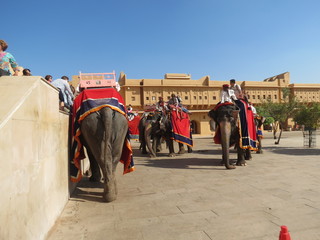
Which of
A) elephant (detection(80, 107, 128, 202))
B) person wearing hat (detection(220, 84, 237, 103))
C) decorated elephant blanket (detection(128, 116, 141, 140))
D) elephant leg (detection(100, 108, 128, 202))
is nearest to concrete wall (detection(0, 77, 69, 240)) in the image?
elephant (detection(80, 107, 128, 202))

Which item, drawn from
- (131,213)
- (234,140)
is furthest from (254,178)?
(131,213)

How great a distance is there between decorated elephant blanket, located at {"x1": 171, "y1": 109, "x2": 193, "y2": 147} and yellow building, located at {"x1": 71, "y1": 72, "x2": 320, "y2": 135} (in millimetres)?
33446

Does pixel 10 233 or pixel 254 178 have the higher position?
pixel 10 233

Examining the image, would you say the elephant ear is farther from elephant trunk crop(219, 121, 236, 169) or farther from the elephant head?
elephant trunk crop(219, 121, 236, 169)

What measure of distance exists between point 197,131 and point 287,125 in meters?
21.4

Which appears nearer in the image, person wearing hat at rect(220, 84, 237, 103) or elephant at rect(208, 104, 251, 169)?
elephant at rect(208, 104, 251, 169)

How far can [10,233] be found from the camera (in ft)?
5.85

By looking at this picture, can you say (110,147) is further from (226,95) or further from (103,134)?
(226,95)

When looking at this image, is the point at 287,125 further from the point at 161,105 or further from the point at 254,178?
the point at 254,178

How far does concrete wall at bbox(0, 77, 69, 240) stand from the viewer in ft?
5.94

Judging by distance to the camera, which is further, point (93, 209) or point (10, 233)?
point (93, 209)

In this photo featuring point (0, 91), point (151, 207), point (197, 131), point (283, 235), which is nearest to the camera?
point (283, 235)

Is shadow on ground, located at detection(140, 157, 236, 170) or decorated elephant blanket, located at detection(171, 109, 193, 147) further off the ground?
decorated elephant blanket, located at detection(171, 109, 193, 147)

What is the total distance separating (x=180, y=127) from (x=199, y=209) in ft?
22.8
